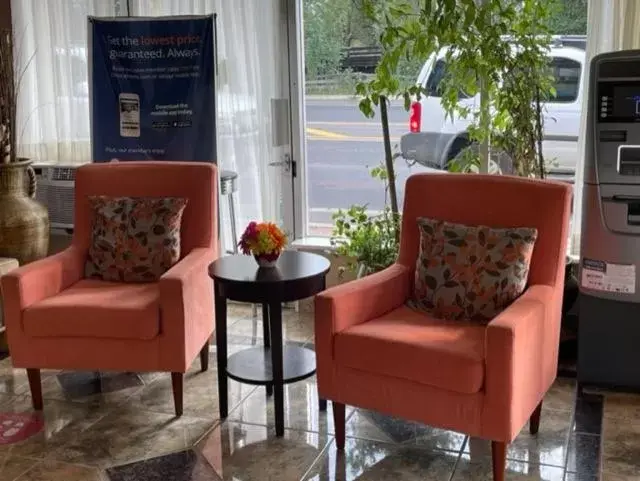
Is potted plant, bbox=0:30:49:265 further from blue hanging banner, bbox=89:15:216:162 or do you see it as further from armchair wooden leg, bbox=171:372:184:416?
armchair wooden leg, bbox=171:372:184:416

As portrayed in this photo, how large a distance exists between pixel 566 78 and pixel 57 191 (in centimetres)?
304

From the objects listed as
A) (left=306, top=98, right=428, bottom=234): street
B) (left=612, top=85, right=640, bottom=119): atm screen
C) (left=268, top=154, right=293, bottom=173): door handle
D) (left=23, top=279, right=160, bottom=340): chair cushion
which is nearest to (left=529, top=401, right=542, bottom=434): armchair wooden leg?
(left=612, top=85, right=640, bottom=119): atm screen

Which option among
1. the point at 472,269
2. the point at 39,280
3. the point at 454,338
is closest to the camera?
the point at 454,338

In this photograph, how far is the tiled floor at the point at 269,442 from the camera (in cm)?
300

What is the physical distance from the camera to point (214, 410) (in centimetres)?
353

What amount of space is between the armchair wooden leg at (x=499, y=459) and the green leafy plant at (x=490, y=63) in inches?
60.1

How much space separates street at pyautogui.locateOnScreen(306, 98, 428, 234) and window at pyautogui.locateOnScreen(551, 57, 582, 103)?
2.84ft

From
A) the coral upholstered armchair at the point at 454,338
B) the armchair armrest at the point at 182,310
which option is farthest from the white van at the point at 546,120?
the armchair armrest at the point at 182,310

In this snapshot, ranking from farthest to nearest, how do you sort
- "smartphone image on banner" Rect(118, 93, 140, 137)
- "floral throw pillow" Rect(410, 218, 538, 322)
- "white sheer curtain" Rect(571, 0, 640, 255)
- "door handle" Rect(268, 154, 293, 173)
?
"door handle" Rect(268, 154, 293, 173) < "smartphone image on banner" Rect(118, 93, 140, 137) < "white sheer curtain" Rect(571, 0, 640, 255) < "floral throw pillow" Rect(410, 218, 538, 322)

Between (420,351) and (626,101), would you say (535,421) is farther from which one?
(626,101)

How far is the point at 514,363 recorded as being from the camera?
2.68m

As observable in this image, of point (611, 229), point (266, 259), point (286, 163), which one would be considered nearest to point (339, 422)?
point (266, 259)

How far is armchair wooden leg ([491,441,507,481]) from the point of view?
9.06 feet

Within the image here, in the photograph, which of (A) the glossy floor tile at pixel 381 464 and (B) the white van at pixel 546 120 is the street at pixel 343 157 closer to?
(B) the white van at pixel 546 120
